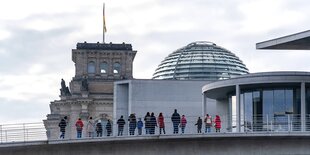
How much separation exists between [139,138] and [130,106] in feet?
109

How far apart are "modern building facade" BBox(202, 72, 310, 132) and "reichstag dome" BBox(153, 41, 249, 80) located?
81375 millimetres

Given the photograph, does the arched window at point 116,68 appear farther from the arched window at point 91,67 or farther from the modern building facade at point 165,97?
the modern building facade at point 165,97

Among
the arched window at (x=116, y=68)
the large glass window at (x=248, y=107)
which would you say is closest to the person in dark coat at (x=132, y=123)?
the large glass window at (x=248, y=107)

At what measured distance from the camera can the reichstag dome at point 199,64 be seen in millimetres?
148625

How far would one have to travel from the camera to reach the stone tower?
151 metres

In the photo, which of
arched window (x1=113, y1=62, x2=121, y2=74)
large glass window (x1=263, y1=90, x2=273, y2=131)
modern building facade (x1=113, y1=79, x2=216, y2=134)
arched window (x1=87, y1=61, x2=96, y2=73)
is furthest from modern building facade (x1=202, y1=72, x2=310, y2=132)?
arched window (x1=87, y1=61, x2=96, y2=73)

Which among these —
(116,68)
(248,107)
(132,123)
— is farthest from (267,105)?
(116,68)

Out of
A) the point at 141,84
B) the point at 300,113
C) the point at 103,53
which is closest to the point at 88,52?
the point at 103,53

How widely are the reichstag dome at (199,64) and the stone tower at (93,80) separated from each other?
21.4 ft

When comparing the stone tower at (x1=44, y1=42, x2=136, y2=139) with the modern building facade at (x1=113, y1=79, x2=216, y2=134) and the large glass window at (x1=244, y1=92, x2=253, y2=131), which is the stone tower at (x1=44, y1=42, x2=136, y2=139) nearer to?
the modern building facade at (x1=113, y1=79, x2=216, y2=134)

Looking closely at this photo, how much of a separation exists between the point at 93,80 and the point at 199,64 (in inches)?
635

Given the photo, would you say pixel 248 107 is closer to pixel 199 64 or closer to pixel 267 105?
pixel 267 105

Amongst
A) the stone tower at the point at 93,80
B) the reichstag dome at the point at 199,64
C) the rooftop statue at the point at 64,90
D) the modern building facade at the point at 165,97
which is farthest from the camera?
the rooftop statue at the point at 64,90

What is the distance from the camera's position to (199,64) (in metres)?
152
